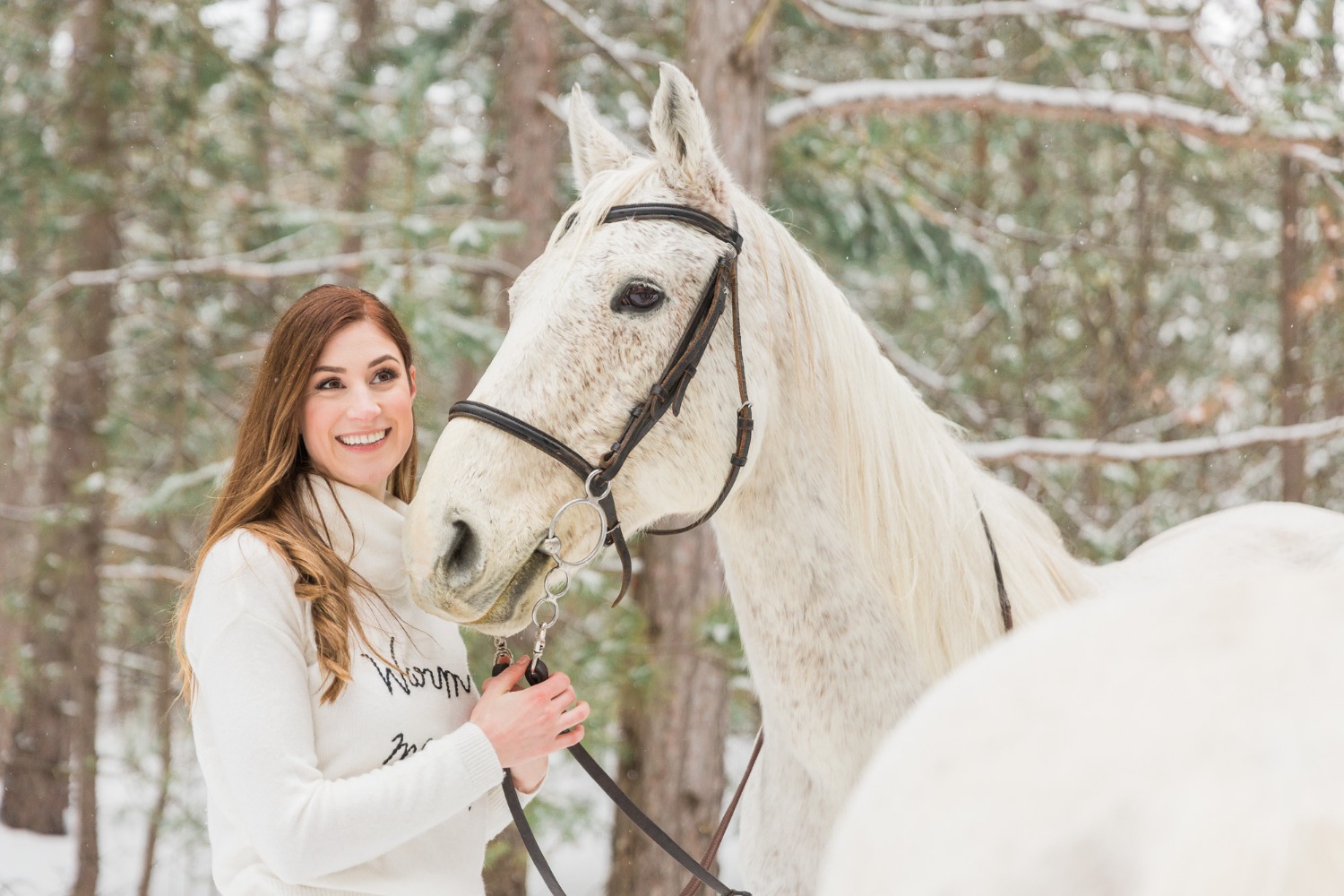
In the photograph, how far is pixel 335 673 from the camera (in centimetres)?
157

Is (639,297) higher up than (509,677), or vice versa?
(639,297)

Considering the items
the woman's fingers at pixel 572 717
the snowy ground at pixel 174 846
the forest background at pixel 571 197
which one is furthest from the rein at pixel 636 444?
the snowy ground at pixel 174 846

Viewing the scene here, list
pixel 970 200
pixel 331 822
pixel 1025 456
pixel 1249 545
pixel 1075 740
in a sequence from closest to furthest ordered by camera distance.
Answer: pixel 1075 740
pixel 331 822
pixel 1249 545
pixel 1025 456
pixel 970 200

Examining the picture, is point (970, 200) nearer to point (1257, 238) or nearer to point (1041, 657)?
point (1257, 238)

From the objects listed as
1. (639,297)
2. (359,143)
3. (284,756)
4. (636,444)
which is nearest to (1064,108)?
(639,297)

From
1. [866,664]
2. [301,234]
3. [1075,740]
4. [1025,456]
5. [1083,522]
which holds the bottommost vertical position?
[1083,522]

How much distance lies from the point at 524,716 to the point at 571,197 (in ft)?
18.1

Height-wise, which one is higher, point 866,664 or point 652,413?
point 652,413

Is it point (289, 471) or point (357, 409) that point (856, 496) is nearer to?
point (357, 409)

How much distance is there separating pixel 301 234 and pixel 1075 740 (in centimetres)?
580

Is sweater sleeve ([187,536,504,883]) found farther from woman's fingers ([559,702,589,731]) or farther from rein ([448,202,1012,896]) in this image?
rein ([448,202,1012,896])

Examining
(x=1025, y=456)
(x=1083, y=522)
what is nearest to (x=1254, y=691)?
(x=1025, y=456)

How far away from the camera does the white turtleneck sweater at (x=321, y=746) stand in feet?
4.76

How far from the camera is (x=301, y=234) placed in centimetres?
571
